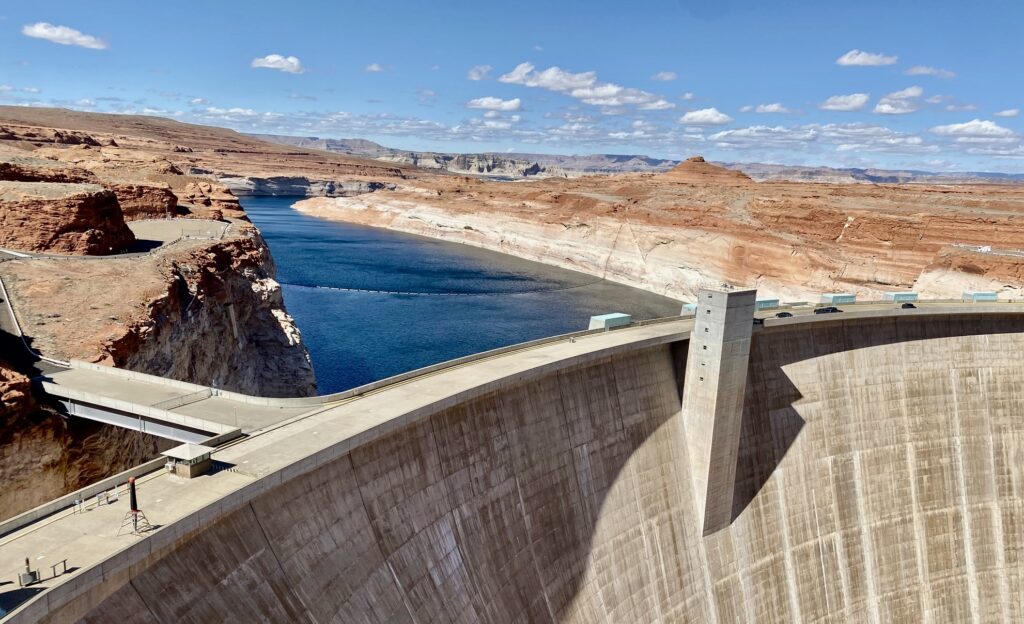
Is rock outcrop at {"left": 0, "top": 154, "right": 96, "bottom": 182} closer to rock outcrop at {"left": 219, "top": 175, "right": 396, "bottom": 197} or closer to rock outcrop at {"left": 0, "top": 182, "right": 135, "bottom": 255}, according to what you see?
rock outcrop at {"left": 0, "top": 182, "right": 135, "bottom": 255}

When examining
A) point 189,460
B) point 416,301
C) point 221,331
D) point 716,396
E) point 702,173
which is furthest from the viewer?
point 702,173

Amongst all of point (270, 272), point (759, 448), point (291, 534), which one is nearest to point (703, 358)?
point (759, 448)

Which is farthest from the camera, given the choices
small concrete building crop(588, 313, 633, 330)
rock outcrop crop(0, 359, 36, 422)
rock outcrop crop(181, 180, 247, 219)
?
rock outcrop crop(181, 180, 247, 219)

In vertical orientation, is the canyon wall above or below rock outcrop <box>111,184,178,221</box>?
below

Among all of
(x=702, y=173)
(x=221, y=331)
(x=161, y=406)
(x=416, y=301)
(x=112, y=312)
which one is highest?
(x=702, y=173)

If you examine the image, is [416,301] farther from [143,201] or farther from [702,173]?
[702,173]

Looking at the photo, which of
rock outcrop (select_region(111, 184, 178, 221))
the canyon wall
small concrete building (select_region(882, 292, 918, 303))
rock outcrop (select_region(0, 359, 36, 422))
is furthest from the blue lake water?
small concrete building (select_region(882, 292, 918, 303))

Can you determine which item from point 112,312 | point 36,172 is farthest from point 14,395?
point 36,172

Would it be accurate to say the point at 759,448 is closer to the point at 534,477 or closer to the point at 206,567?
the point at 534,477

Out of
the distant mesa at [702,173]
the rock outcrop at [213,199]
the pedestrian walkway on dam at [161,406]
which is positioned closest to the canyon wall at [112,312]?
the pedestrian walkway on dam at [161,406]
